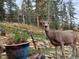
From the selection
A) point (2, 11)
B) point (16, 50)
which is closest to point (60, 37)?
point (16, 50)

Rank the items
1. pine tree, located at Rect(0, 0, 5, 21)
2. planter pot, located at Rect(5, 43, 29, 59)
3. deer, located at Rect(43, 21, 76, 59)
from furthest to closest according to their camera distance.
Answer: pine tree, located at Rect(0, 0, 5, 21), deer, located at Rect(43, 21, 76, 59), planter pot, located at Rect(5, 43, 29, 59)

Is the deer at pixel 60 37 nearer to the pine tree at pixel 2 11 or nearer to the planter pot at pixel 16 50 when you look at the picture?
the planter pot at pixel 16 50

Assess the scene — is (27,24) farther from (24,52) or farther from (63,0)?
(24,52)

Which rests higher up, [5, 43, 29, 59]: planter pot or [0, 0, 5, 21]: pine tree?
[0, 0, 5, 21]: pine tree

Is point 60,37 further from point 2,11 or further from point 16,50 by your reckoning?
point 2,11

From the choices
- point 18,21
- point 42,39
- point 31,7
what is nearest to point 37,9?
point 31,7

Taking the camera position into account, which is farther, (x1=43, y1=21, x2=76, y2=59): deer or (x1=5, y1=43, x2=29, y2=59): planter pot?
(x1=43, y1=21, x2=76, y2=59): deer

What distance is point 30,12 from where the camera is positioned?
12039 millimetres

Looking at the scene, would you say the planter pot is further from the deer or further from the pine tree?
the pine tree

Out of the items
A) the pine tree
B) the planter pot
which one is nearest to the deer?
the planter pot

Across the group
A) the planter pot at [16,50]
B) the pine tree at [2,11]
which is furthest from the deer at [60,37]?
the pine tree at [2,11]

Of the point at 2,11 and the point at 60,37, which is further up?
the point at 2,11

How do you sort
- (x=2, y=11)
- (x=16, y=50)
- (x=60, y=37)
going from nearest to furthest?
1. (x=16, y=50)
2. (x=60, y=37)
3. (x=2, y=11)

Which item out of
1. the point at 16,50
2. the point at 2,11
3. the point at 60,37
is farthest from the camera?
the point at 2,11
